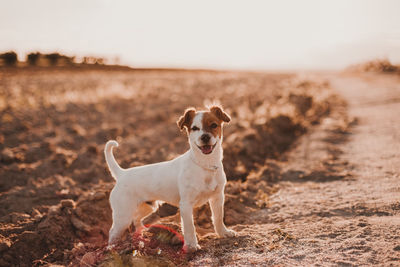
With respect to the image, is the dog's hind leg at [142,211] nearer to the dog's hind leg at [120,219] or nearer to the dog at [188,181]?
the dog at [188,181]

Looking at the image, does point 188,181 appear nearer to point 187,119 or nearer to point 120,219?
point 187,119

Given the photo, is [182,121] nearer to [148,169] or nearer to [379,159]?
[148,169]

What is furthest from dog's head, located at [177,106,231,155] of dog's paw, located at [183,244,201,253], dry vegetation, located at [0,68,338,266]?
dry vegetation, located at [0,68,338,266]

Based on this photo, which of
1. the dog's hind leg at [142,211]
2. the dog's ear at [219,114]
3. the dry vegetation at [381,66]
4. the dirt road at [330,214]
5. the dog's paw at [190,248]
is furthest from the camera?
the dry vegetation at [381,66]

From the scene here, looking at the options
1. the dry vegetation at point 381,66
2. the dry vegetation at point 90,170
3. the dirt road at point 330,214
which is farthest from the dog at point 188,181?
the dry vegetation at point 381,66

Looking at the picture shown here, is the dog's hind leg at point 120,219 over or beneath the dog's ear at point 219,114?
beneath

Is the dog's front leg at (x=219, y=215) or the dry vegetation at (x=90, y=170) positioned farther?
the dry vegetation at (x=90, y=170)

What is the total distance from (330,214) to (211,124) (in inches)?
95.5

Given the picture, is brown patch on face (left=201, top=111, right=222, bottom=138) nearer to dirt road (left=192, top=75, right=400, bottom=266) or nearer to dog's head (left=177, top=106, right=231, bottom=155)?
dog's head (left=177, top=106, right=231, bottom=155)

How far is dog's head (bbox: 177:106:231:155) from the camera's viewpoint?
13.1 feet

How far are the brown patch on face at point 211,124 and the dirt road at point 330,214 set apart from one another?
61.5 inches

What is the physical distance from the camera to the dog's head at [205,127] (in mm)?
3988

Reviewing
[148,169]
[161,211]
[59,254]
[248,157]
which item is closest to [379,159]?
[248,157]

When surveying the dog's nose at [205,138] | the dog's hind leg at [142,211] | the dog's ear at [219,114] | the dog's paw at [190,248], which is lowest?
the dog's paw at [190,248]
